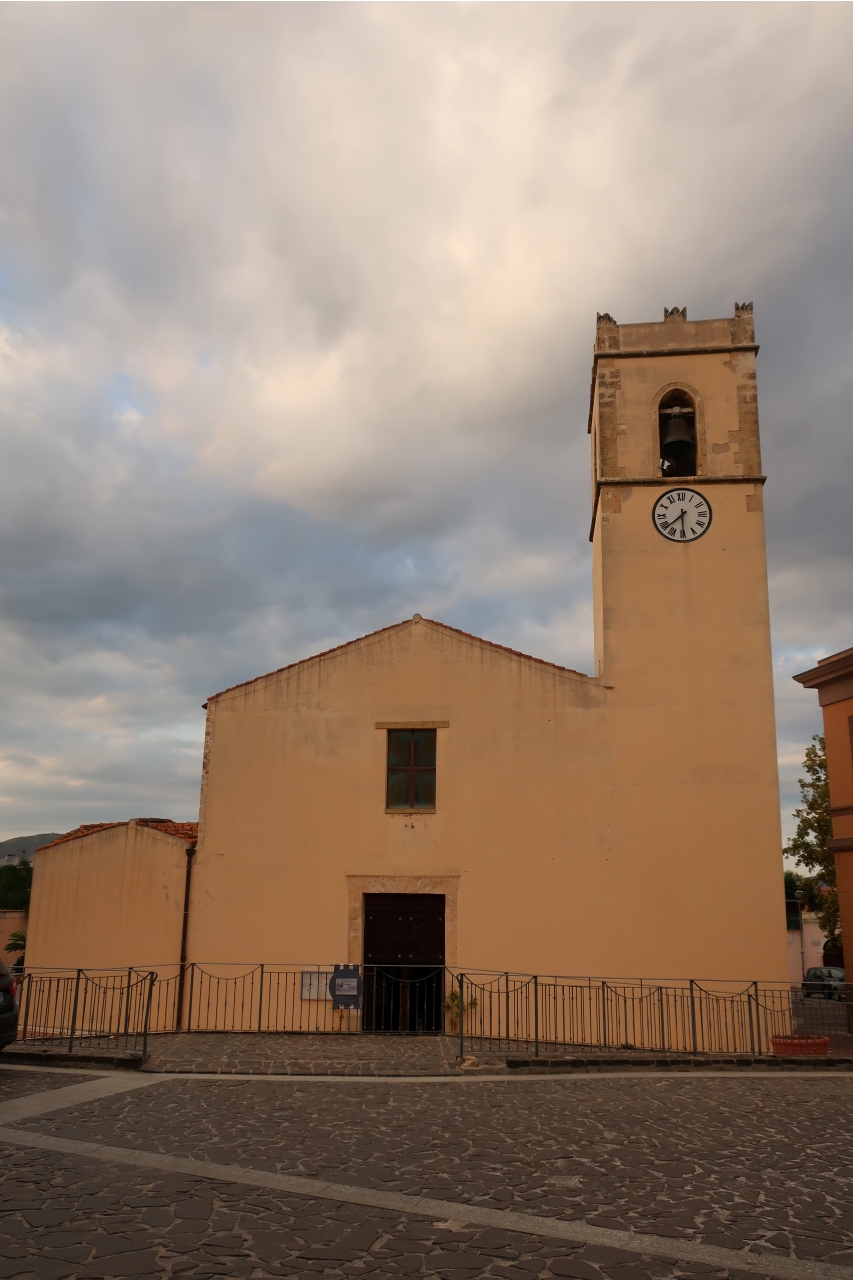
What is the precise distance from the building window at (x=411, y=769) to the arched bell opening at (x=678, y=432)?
7018 millimetres

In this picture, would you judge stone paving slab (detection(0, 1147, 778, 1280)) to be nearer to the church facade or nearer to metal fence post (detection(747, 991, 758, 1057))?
the church facade

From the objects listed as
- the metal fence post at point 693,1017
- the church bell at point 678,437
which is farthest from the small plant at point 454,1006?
the church bell at point 678,437

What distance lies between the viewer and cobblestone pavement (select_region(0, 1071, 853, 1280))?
207 inches

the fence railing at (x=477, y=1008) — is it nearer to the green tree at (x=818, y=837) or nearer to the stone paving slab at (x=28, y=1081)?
the stone paving slab at (x=28, y=1081)

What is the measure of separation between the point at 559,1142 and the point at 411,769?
905 cm

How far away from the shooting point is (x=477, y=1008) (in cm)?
1541

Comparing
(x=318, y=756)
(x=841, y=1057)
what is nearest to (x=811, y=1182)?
(x=841, y=1057)

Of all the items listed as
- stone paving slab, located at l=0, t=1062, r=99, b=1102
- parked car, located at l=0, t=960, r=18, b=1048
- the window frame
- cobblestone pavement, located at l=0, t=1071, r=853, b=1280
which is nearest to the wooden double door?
the window frame

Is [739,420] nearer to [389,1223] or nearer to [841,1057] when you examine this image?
[841,1057]

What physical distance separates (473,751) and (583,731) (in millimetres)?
2022

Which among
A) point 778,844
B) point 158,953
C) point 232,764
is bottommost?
point 158,953

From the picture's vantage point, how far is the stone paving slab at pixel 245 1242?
5.05 m

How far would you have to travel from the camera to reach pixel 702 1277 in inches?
198

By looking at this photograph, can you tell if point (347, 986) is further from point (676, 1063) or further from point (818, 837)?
point (818, 837)
